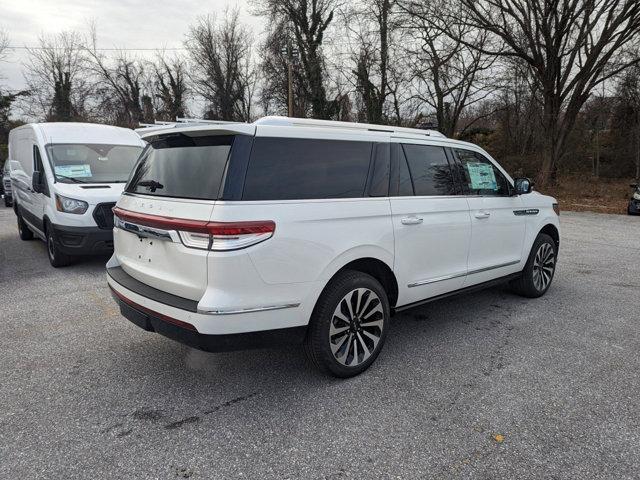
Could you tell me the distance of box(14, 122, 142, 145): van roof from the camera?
282 inches

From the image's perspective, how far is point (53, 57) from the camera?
3884 centimetres

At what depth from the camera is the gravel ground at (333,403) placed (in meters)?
2.33

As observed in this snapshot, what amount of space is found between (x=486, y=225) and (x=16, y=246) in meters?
8.61

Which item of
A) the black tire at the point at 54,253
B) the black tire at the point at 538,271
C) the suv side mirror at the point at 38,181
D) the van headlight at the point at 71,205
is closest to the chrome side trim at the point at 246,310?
the black tire at the point at 538,271

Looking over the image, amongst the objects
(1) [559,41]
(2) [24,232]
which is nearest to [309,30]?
→ (1) [559,41]

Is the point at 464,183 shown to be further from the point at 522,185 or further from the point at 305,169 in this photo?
the point at 305,169

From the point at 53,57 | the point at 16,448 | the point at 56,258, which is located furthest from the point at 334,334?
the point at 53,57

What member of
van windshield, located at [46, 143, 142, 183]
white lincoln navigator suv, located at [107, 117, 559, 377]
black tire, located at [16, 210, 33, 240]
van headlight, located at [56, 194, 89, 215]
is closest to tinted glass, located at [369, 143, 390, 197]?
white lincoln navigator suv, located at [107, 117, 559, 377]

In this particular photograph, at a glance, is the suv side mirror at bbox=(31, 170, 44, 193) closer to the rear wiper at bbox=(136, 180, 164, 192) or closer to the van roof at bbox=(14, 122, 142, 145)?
the van roof at bbox=(14, 122, 142, 145)

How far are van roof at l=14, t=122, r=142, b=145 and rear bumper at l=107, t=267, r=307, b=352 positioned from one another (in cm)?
537

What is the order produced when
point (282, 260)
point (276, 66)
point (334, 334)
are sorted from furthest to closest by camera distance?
point (276, 66)
point (334, 334)
point (282, 260)

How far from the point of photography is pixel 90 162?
7.08 metres

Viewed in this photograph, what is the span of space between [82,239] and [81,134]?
2.24 m

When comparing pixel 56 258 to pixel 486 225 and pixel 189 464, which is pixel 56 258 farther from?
pixel 486 225
